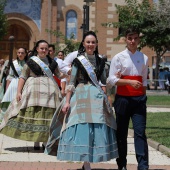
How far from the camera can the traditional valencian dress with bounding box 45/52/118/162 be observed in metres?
7.83

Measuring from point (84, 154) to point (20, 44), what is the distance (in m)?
34.3

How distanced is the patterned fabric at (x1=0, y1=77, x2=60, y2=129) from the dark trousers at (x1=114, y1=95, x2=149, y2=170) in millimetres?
2402

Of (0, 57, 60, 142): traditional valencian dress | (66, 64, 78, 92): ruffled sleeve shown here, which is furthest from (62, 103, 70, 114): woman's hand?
(0, 57, 60, 142): traditional valencian dress

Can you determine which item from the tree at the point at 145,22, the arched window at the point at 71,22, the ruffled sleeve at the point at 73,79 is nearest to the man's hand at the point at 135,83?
the ruffled sleeve at the point at 73,79

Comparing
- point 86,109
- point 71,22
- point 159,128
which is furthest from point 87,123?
point 71,22

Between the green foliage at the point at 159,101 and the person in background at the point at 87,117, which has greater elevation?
the person in background at the point at 87,117

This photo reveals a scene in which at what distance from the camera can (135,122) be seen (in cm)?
819

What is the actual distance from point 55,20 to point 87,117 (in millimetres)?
33077

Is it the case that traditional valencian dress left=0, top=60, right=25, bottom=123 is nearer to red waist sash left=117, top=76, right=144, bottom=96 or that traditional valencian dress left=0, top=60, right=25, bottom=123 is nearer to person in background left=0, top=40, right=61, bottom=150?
person in background left=0, top=40, right=61, bottom=150

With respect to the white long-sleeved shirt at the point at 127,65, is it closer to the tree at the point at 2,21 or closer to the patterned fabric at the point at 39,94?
the patterned fabric at the point at 39,94

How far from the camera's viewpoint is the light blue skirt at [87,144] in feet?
25.6

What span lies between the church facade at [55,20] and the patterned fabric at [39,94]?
29436mm

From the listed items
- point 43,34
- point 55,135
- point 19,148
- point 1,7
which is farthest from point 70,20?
point 55,135

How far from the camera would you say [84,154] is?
25.5ft
